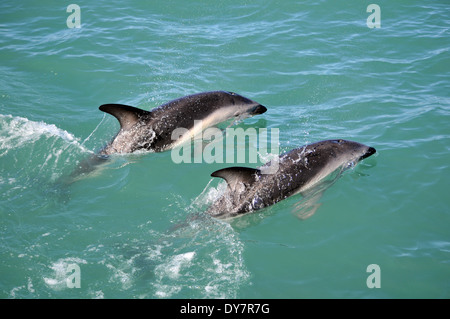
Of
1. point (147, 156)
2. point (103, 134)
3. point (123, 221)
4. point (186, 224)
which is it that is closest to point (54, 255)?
point (123, 221)

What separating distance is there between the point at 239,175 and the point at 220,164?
192 cm

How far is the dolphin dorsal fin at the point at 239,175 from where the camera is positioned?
27.4 feet

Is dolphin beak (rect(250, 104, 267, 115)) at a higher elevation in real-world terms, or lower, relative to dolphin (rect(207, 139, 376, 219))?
higher

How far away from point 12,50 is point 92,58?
8.65 ft

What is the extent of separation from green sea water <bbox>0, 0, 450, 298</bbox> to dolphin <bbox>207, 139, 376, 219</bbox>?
24 cm

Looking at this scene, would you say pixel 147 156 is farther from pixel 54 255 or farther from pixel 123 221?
pixel 54 255
